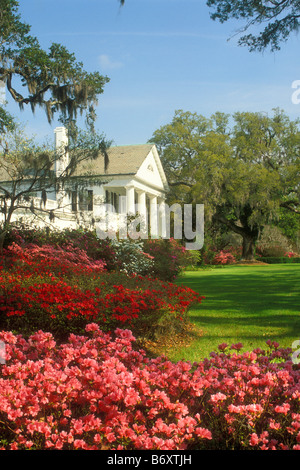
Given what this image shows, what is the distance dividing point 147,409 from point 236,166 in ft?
91.9

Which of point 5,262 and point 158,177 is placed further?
point 158,177

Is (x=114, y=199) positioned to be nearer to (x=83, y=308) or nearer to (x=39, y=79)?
(x=39, y=79)

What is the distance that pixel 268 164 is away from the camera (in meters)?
31.8

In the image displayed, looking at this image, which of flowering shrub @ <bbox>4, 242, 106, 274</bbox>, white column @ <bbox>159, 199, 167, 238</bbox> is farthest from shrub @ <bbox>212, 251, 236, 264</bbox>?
flowering shrub @ <bbox>4, 242, 106, 274</bbox>

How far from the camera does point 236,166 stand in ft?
97.9

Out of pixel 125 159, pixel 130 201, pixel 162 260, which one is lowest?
pixel 162 260

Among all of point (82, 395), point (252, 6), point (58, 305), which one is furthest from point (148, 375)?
point (252, 6)

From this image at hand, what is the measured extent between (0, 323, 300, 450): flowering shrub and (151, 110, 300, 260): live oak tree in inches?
1029

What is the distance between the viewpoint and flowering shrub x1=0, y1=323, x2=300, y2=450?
2.75 metres

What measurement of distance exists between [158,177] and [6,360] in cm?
2848

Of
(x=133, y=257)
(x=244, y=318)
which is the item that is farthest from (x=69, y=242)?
(x=244, y=318)
